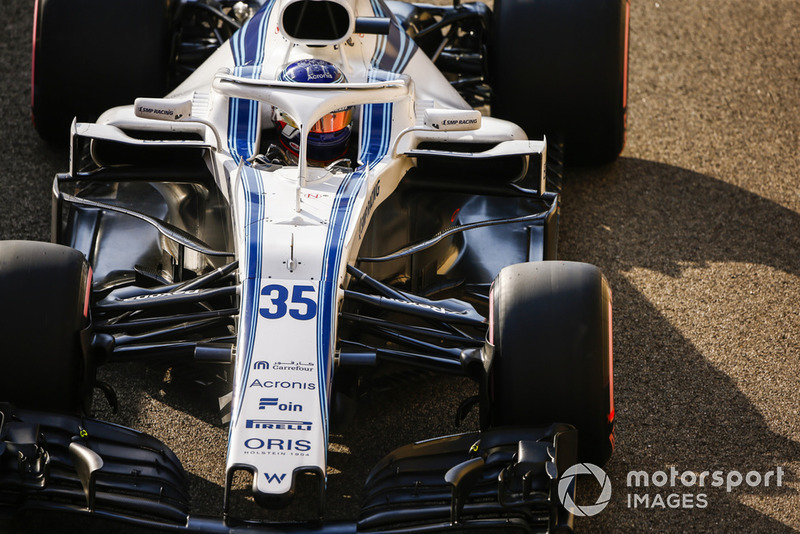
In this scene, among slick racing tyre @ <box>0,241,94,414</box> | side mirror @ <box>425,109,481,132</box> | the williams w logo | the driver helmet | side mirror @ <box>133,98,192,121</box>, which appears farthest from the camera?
the driver helmet

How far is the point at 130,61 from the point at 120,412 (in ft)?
7.14

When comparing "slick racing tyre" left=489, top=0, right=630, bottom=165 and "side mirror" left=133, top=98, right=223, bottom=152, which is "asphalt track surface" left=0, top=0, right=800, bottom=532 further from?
"side mirror" left=133, top=98, right=223, bottom=152

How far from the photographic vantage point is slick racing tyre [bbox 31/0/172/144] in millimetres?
5988

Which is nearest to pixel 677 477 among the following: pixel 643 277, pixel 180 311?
pixel 643 277

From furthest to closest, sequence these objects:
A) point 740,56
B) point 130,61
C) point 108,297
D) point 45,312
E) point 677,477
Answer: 1. point 740,56
2. point 130,61
3. point 677,477
4. point 108,297
5. point 45,312

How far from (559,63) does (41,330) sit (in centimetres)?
329

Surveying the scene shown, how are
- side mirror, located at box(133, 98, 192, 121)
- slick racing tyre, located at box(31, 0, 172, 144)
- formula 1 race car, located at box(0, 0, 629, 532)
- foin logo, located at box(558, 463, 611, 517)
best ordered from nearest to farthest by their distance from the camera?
1. formula 1 race car, located at box(0, 0, 629, 532)
2. foin logo, located at box(558, 463, 611, 517)
3. side mirror, located at box(133, 98, 192, 121)
4. slick racing tyre, located at box(31, 0, 172, 144)

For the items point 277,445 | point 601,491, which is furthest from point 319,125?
point 601,491

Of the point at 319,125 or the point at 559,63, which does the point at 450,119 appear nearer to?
the point at 319,125

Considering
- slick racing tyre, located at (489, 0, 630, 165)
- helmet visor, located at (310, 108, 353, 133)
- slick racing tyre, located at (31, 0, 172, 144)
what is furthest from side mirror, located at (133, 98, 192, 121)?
slick racing tyre, located at (489, 0, 630, 165)

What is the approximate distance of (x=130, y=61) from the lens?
6082mm

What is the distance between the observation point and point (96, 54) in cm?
604

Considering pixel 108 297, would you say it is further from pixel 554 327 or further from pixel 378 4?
pixel 378 4
